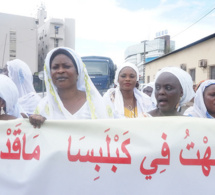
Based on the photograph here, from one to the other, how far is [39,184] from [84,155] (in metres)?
0.36

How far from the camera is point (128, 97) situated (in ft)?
12.6

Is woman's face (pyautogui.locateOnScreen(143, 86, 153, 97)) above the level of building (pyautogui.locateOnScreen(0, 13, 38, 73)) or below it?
below

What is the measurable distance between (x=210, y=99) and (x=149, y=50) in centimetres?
4629

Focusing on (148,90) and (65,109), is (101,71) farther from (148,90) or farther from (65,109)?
(65,109)

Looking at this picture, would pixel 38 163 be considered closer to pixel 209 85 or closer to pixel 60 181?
pixel 60 181

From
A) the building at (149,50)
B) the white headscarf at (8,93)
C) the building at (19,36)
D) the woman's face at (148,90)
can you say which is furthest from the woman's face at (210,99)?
the building at (149,50)

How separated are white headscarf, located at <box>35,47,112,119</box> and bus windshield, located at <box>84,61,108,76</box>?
13.0 meters

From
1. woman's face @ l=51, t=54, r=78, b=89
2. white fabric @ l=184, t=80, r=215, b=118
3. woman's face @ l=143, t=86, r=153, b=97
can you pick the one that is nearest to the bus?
woman's face @ l=143, t=86, r=153, b=97

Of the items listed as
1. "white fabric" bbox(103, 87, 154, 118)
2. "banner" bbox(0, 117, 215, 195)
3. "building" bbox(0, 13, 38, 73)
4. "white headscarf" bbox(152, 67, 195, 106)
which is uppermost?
"building" bbox(0, 13, 38, 73)

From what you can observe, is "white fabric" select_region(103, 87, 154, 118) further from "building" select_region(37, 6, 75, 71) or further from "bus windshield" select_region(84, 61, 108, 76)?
"building" select_region(37, 6, 75, 71)

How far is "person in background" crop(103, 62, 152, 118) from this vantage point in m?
3.59

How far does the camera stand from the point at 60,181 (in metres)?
1.98

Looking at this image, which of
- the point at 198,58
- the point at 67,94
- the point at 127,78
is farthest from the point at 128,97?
the point at 198,58

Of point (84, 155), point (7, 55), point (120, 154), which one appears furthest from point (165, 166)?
point (7, 55)
